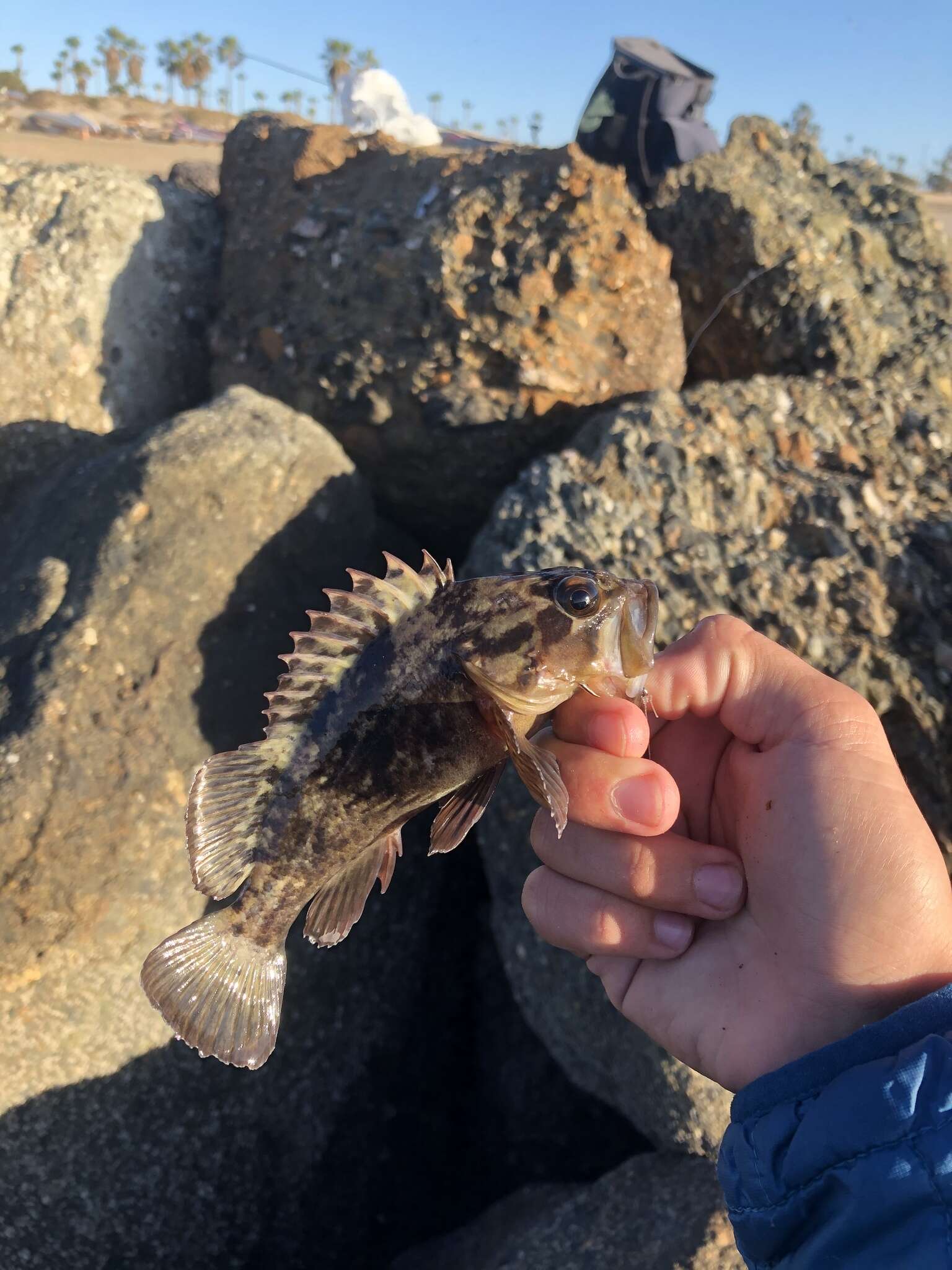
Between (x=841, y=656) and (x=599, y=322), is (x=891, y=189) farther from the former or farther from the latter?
(x=841, y=656)

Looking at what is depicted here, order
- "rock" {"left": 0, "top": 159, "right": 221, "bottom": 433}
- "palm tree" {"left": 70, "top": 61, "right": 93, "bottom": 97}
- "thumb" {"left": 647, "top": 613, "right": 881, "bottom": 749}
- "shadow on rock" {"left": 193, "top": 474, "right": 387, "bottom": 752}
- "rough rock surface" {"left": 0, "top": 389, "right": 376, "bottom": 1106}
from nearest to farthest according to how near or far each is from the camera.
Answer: "thumb" {"left": 647, "top": 613, "right": 881, "bottom": 749} < "rough rock surface" {"left": 0, "top": 389, "right": 376, "bottom": 1106} < "shadow on rock" {"left": 193, "top": 474, "right": 387, "bottom": 752} < "rock" {"left": 0, "top": 159, "right": 221, "bottom": 433} < "palm tree" {"left": 70, "top": 61, "right": 93, "bottom": 97}

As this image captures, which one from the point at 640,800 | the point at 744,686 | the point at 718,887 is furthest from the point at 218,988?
the point at 744,686

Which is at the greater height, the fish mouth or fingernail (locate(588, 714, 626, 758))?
the fish mouth

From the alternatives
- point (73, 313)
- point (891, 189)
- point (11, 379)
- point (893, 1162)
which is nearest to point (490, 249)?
point (73, 313)

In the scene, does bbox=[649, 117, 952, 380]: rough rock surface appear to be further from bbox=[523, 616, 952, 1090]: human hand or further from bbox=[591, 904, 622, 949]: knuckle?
bbox=[591, 904, 622, 949]: knuckle

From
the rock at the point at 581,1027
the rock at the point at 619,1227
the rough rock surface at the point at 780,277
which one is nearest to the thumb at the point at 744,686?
the rock at the point at 581,1027

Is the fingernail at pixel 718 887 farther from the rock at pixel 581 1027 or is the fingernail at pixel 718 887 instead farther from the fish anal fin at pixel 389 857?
the rock at pixel 581 1027

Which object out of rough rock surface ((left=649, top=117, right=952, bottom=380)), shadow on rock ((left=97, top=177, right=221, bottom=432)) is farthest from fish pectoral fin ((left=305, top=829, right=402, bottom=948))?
rough rock surface ((left=649, top=117, right=952, bottom=380))
